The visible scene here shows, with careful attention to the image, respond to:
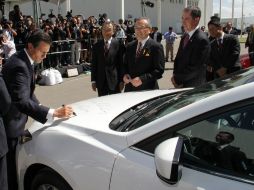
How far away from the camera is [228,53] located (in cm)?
639

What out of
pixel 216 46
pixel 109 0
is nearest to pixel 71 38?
pixel 216 46

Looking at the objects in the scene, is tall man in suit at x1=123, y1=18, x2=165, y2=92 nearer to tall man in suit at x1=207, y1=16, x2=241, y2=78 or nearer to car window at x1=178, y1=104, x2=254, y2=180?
tall man in suit at x1=207, y1=16, x2=241, y2=78

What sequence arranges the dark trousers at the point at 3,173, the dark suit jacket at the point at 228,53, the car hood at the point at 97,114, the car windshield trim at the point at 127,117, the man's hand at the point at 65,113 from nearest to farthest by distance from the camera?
the car windshield trim at the point at 127,117
the car hood at the point at 97,114
the dark trousers at the point at 3,173
the man's hand at the point at 65,113
the dark suit jacket at the point at 228,53

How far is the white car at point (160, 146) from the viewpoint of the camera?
2.19 meters

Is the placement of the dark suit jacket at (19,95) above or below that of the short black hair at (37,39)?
below

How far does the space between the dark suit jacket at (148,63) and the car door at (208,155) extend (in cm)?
278

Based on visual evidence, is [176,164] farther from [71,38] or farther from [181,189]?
[71,38]

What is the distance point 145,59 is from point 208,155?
10.1 feet

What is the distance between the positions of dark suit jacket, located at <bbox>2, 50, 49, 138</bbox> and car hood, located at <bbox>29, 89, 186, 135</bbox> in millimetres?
116

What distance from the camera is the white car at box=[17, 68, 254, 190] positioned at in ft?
7.20

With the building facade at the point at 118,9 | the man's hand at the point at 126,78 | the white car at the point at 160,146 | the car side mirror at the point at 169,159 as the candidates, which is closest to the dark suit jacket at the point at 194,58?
the man's hand at the point at 126,78

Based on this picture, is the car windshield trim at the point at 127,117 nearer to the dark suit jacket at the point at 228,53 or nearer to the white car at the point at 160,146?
the white car at the point at 160,146

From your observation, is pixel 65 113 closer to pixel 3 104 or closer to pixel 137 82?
pixel 3 104

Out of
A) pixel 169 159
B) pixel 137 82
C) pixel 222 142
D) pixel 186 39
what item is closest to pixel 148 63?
pixel 137 82
